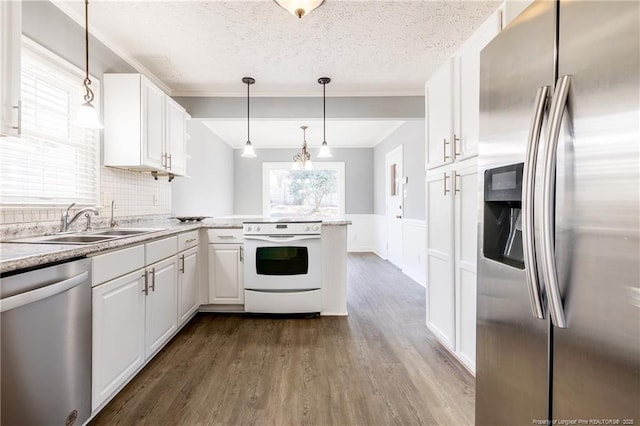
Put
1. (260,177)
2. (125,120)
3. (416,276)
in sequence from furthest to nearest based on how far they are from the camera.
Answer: (260,177) → (416,276) → (125,120)

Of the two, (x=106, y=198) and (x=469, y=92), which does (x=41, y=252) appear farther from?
(x=469, y=92)

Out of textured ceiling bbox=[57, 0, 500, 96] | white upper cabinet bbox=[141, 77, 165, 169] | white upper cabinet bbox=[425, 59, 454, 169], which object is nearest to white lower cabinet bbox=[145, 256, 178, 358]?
white upper cabinet bbox=[141, 77, 165, 169]

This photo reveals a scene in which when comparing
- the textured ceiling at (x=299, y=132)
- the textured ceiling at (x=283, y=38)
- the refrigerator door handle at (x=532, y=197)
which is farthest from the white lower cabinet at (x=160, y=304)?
the textured ceiling at (x=299, y=132)

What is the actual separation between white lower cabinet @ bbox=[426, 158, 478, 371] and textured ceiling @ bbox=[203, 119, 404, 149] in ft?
8.45

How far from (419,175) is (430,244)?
7.13ft

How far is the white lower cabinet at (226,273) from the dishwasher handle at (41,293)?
1.65 metres

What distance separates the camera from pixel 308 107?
365cm

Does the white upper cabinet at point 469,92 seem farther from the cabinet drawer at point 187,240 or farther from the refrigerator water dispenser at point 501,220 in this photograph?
the cabinet drawer at point 187,240

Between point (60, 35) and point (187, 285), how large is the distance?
6.59ft

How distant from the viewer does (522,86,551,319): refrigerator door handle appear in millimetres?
854

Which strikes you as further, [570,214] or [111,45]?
[111,45]

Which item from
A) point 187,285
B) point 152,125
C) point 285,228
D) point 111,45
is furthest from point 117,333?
point 111,45

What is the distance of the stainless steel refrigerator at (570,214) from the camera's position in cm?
66

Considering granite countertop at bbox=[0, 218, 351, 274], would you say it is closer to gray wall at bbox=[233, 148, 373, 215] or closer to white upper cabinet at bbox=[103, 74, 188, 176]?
white upper cabinet at bbox=[103, 74, 188, 176]
